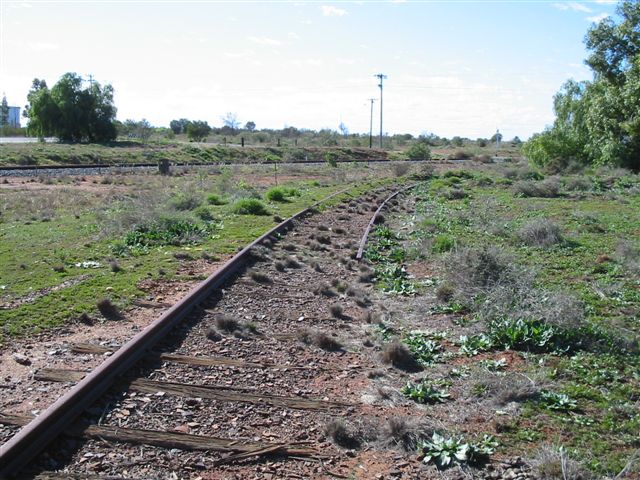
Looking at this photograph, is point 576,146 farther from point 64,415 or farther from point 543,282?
point 64,415

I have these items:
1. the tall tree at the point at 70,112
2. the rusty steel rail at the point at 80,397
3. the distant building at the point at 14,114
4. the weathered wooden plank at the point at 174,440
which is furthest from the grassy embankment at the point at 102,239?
the distant building at the point at 14,114

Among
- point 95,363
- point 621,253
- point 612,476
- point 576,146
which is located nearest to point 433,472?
point 612,476

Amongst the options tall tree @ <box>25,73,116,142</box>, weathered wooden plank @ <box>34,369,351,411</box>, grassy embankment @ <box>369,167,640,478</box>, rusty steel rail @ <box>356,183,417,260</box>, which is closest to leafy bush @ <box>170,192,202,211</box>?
rusty steel rail @ <box>356,183,417,260</box>

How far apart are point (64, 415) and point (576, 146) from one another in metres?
47.7

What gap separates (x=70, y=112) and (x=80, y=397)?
68319 mm

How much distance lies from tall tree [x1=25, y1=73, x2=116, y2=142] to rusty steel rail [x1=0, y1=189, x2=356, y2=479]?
65139 mm

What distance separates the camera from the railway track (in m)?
4.79

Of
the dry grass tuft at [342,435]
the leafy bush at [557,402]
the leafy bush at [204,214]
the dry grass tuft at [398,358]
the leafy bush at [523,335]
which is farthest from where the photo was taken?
the leafy bush at [204,214]

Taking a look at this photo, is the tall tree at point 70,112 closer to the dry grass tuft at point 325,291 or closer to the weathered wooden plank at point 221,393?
the dry grass tuft at point 325,291

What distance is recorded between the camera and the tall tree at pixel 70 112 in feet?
223

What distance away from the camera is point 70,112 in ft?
223

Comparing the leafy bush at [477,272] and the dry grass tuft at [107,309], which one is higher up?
the leafy bush at [477,272]

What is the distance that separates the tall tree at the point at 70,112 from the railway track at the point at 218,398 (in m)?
64.3

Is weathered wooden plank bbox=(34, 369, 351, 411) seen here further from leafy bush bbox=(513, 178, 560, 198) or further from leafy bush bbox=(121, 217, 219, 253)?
leafy bush bbox=(513, 178, 560, 198)
